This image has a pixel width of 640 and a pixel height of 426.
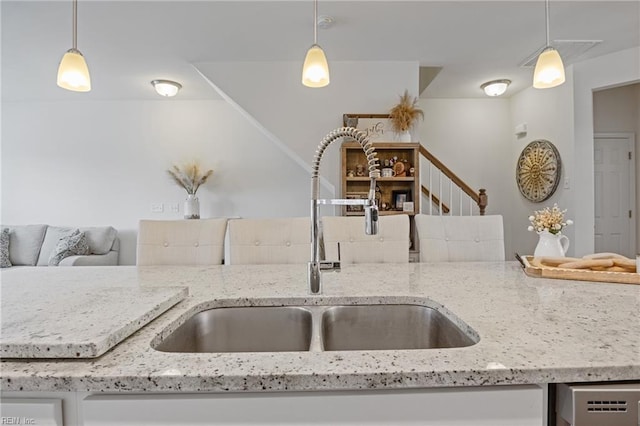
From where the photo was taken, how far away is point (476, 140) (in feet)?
16.4

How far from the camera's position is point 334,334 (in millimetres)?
1007

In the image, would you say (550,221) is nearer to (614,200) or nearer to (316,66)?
(316,66)

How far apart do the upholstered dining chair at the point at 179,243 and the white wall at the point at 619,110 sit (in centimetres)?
525

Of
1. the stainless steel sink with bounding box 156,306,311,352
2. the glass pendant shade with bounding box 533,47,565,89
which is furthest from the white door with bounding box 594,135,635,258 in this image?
the stainless steel sink with bounding box 156,306,311,352

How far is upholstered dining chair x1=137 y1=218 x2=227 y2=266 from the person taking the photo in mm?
1783

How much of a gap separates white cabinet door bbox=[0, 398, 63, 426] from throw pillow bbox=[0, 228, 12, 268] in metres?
4.69

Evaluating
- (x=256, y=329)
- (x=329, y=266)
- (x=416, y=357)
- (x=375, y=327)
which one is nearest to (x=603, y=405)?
(x=416, y=357)

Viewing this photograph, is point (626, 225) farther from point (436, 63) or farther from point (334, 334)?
point (334, 334)

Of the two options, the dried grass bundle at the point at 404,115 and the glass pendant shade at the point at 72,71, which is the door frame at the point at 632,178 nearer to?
the dried grass bundle at the point at 404,115

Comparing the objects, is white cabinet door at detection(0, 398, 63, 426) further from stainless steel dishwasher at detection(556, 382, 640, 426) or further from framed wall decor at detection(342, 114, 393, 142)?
framed wall decor at detection(342, 114, 393, 142)

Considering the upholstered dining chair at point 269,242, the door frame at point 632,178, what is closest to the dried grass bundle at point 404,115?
the upholstered dining chair at point 269,242

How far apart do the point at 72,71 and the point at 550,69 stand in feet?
7.60

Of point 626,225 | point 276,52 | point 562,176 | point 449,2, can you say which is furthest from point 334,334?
point 626,225

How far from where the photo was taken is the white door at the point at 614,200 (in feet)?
14.8
